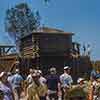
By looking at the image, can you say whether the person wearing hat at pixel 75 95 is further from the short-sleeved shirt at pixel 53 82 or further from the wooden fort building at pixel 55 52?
the wooden fort building at pixel 55 52

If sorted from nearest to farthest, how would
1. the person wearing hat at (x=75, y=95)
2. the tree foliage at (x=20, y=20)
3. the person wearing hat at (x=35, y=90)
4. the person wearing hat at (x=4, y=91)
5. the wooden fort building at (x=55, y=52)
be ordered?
the person wearing hat at (x=75, y=95)
the person wearing hat at (x=4, y=91)
the person wearing hat at (x=35, y=90)
the wooden fort building at (x=55, y=52)
the tree foliage at (x=20, y=20)

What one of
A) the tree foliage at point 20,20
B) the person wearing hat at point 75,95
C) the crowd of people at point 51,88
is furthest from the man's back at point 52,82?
the tree foliage at point 20,20

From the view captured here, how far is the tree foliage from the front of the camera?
65.1 metres

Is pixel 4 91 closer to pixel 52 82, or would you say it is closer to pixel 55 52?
pixel 52 82

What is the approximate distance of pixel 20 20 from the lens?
66438 mm

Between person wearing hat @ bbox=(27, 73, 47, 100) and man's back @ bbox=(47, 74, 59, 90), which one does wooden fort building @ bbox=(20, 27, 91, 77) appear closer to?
man's back @ bbox=(47, 74, 59, 90)

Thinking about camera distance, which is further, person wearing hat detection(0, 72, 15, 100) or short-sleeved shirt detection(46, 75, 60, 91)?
short-sleeved shirt detection(46, 75, 60, 91)

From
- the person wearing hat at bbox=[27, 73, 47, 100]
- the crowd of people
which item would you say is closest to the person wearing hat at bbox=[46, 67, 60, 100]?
the crowd of people

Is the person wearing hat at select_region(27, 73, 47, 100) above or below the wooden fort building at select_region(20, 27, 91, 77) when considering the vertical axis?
above

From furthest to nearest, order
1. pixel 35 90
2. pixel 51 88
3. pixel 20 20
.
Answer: pixel 20 20
pixel 51 88
pixel 35 90

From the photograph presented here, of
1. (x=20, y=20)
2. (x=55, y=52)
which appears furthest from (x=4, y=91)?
(x=20, y=20)

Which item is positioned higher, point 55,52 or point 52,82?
point 52,82

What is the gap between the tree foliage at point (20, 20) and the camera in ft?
214

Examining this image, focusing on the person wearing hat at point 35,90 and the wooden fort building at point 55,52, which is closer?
the person wearing hat at point 35,90
